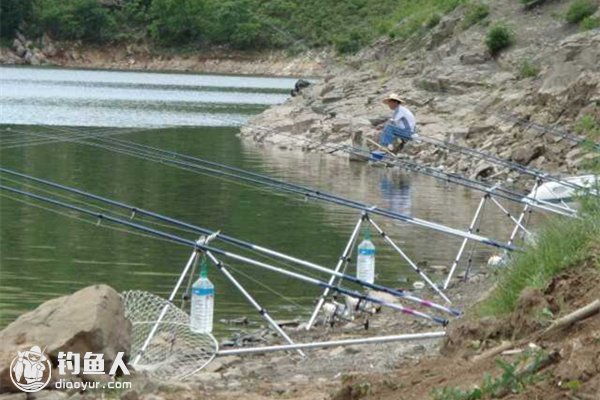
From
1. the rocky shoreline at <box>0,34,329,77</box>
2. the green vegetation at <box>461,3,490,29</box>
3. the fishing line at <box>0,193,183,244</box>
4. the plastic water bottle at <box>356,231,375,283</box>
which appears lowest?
the rocky shoreline at <box>0,34,329,77</box>

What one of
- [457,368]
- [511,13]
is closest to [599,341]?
[457,368]

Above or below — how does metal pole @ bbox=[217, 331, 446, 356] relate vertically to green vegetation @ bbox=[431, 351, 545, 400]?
below

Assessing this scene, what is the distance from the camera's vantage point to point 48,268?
1803 centimetres

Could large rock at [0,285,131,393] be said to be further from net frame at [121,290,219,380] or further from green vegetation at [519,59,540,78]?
green vegetation at [519,59,540,78]

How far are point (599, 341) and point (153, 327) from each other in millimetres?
4675

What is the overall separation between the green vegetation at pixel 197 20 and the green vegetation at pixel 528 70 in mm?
74745

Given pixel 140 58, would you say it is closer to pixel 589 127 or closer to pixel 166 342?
pixel 589 127

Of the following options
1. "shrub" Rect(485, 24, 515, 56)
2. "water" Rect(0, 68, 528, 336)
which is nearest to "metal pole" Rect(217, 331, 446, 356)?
"water" Rect(0, 68, 528, 336)

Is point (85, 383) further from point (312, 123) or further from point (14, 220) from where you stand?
point (312, 123)

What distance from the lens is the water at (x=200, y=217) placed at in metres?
17.2

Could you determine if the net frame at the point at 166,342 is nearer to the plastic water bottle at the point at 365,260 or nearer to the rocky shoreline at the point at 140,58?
A: the plastic water bottle at the point at 365,260

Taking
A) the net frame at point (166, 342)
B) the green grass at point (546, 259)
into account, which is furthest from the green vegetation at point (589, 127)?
the net frame at point (166, 342)

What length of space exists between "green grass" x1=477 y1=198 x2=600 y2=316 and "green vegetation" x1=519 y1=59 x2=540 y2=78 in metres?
31.4

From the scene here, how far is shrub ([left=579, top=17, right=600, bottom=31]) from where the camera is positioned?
43031mm
